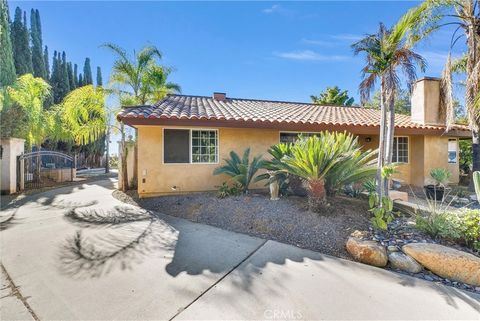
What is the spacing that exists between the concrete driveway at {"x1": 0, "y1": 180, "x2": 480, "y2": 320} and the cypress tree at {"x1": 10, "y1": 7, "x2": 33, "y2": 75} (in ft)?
90.2

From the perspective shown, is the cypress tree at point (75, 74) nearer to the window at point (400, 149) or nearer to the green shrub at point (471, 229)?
the window at point (400, 149)

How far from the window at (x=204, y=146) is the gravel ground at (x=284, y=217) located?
2022mm

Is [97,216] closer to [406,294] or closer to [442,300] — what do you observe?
[406,294]

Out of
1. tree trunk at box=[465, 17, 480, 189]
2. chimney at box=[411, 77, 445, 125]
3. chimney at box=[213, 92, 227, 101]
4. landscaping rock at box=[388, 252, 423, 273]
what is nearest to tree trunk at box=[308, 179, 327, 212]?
landscaping rock at box=[388, 252, 423, 273]

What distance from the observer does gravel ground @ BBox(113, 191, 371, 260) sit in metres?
5.29

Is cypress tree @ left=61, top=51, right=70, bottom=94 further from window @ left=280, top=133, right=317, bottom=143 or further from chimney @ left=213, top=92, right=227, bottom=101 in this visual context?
window @ left=280, top=133, right=317, bottom=143

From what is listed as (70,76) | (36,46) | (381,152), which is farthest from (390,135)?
(70,76)

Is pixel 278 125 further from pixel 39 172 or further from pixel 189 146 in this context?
pixel 39 172

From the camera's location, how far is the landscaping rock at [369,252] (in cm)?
440

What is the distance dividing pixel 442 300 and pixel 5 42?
760 inches

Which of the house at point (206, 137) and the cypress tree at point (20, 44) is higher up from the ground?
the cypress tree at point (20, 44)

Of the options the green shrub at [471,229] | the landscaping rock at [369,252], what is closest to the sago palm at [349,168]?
the green shrub at [471,229]

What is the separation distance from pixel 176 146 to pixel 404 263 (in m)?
8.01

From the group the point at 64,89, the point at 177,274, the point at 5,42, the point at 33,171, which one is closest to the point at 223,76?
the point at 5,42
